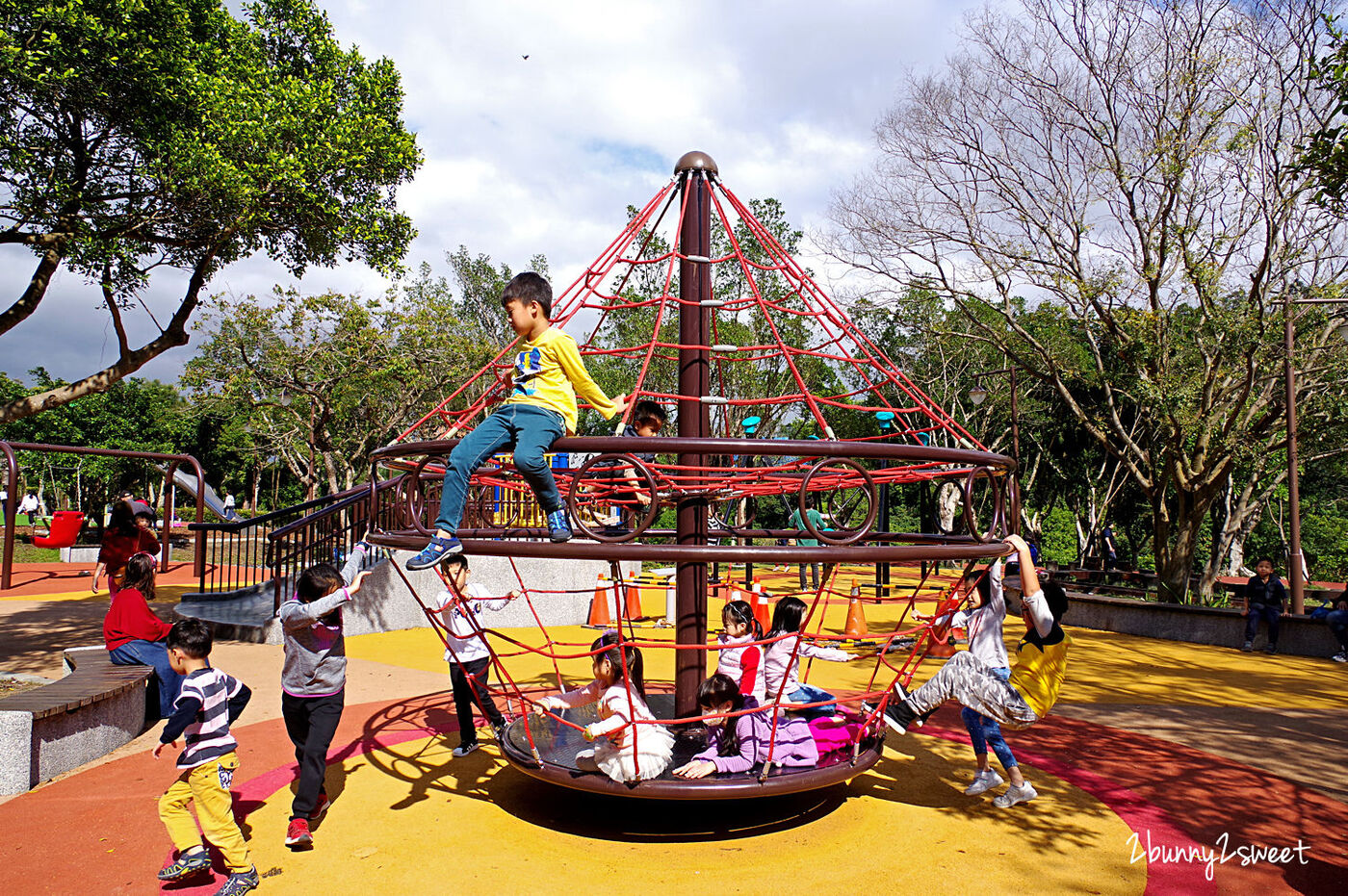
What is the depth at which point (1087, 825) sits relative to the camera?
4.90m

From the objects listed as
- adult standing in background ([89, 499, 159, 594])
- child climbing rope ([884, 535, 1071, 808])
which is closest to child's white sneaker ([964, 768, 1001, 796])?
child climbing rope ([884, 535, 1071, 808])

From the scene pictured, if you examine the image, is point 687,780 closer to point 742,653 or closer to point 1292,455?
point 742,653

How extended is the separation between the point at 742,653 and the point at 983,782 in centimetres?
186

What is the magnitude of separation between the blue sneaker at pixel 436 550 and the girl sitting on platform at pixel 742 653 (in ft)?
5.79

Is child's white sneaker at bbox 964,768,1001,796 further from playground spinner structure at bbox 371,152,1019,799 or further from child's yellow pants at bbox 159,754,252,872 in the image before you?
child's yellow pants at bbox 159,754,252,872

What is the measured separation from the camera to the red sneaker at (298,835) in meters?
4.34

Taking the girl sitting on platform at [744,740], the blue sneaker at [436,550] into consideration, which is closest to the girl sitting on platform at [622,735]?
the girl sitting on platform at [744,740]

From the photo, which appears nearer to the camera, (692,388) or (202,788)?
(202,788)

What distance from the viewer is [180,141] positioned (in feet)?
26.5

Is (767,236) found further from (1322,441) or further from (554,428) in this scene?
(1322,441)

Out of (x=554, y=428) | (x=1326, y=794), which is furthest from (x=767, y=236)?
(x=1326, y=794)

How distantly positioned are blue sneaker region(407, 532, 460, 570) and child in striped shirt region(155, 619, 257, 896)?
4.90 ft

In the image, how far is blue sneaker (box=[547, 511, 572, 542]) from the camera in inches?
138

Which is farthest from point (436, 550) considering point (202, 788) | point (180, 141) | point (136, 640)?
point (180, 141)
